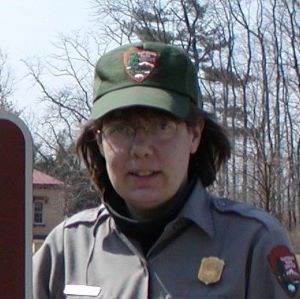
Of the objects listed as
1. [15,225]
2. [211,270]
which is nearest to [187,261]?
[211,270]

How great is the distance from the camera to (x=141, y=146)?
2590 mm

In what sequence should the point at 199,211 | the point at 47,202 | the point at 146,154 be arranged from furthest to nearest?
the point at 47,202 → the point at 199,211 → the point at 146,154

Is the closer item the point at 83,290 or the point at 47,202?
the point at 83,290

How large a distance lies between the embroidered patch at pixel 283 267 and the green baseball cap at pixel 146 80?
16.6 inches

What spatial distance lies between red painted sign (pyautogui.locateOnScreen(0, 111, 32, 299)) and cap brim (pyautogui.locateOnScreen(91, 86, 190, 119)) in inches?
21.7

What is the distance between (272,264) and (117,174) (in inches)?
17.9

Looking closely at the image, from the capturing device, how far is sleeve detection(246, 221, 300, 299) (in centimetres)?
259

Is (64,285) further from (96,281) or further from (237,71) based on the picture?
(237,71)

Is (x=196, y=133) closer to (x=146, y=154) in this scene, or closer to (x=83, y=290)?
(x=146, y=154)

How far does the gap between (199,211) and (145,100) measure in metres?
0.33

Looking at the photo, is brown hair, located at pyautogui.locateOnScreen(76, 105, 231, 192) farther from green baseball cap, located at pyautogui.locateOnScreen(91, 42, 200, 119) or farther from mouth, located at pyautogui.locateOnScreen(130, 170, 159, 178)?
mouth, located at pyautogui.locateOnScreen(130, 170, 159, 178)

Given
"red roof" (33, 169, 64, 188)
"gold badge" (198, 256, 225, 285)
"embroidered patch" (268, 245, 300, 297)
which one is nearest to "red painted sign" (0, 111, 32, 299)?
"gold badge" (198, 256, 225, 285)

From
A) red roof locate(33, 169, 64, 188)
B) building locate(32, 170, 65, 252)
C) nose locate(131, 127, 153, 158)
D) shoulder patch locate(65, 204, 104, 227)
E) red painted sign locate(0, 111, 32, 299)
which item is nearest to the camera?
red painted sign locate(0, 111, 32, 299)

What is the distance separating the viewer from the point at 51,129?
45.8m
